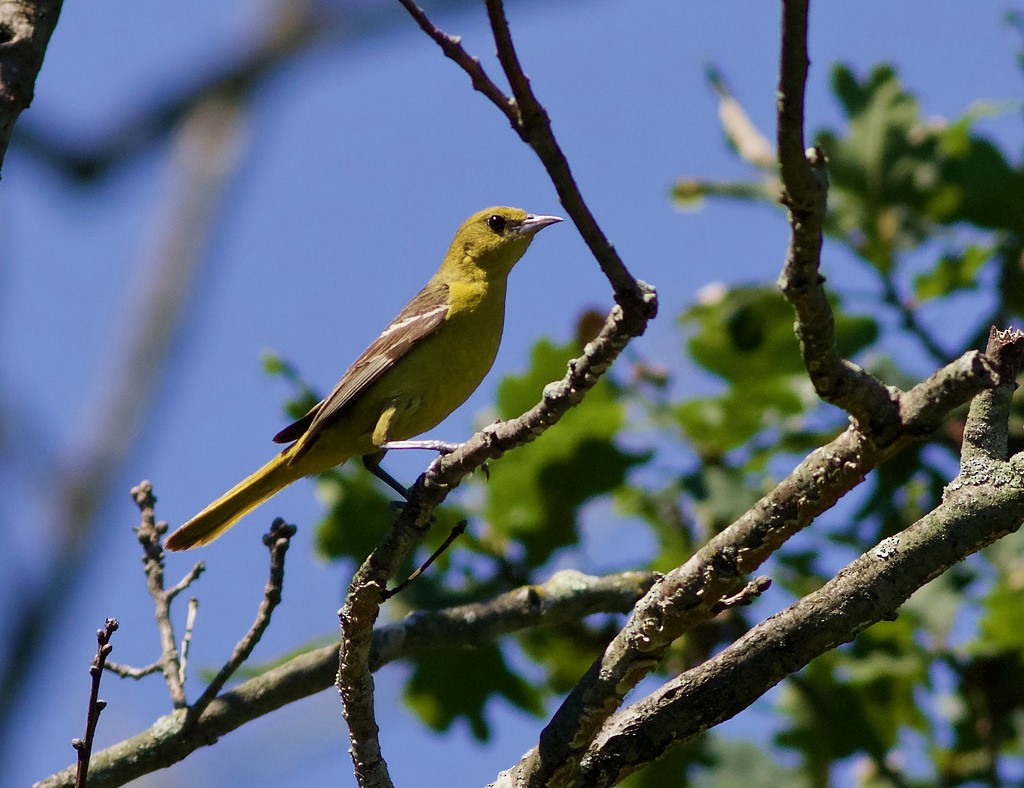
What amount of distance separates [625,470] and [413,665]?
4.04 feet

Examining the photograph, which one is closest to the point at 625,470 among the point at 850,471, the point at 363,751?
the point at 363,751

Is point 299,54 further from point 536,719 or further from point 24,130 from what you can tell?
point 536,719

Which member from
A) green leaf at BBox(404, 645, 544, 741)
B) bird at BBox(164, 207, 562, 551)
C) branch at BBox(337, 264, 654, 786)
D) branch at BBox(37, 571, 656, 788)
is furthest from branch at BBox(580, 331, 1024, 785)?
bird at BBox(164, 207, 562, 551)

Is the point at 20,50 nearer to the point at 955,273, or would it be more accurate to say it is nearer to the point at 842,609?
the point at 842,609

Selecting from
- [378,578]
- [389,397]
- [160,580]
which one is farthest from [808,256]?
[389,397]

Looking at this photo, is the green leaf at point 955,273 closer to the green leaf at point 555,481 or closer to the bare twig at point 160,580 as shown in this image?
the green leaf at point 555,481

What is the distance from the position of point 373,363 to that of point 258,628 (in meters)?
1.81

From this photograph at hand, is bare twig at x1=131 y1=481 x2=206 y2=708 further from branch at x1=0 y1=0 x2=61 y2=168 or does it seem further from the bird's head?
the bird's head

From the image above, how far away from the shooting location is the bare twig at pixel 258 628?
3.96 meters

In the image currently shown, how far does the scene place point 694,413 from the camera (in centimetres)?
562

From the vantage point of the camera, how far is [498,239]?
628cm

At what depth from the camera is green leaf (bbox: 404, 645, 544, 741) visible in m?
5.35

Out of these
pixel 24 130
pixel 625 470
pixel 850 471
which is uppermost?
pixel 24 130

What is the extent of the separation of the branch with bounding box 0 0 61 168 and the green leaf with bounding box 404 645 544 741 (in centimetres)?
279
